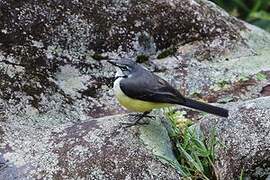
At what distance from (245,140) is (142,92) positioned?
846 mm

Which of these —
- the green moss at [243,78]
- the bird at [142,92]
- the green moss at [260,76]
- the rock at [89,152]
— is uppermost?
the bird at [142,92]

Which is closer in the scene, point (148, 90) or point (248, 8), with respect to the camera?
point (148, 90)

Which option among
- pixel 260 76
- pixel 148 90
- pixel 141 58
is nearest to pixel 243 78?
pixel 260 76

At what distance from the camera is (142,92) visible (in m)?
5.12

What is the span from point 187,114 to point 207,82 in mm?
533

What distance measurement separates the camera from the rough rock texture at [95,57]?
5461 mm

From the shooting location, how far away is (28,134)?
519cm

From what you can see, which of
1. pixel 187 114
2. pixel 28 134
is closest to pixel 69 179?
pixel 28 134

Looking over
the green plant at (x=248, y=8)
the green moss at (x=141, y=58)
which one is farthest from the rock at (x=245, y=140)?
the green plant at (x=248, y=8)

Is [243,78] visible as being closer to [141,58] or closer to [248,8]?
[141,58]

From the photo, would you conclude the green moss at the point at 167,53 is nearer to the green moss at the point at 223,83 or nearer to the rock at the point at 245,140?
the green moss at the point at 223,83

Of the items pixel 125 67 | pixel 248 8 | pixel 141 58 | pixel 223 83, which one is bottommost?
pixel 248 8

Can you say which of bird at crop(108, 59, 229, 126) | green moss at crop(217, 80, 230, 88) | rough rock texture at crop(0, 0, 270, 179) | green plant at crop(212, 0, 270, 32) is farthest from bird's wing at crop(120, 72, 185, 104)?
green plant at crop(212, 0, 270, 32)

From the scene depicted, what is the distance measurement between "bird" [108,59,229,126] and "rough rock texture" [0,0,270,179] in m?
0.34
